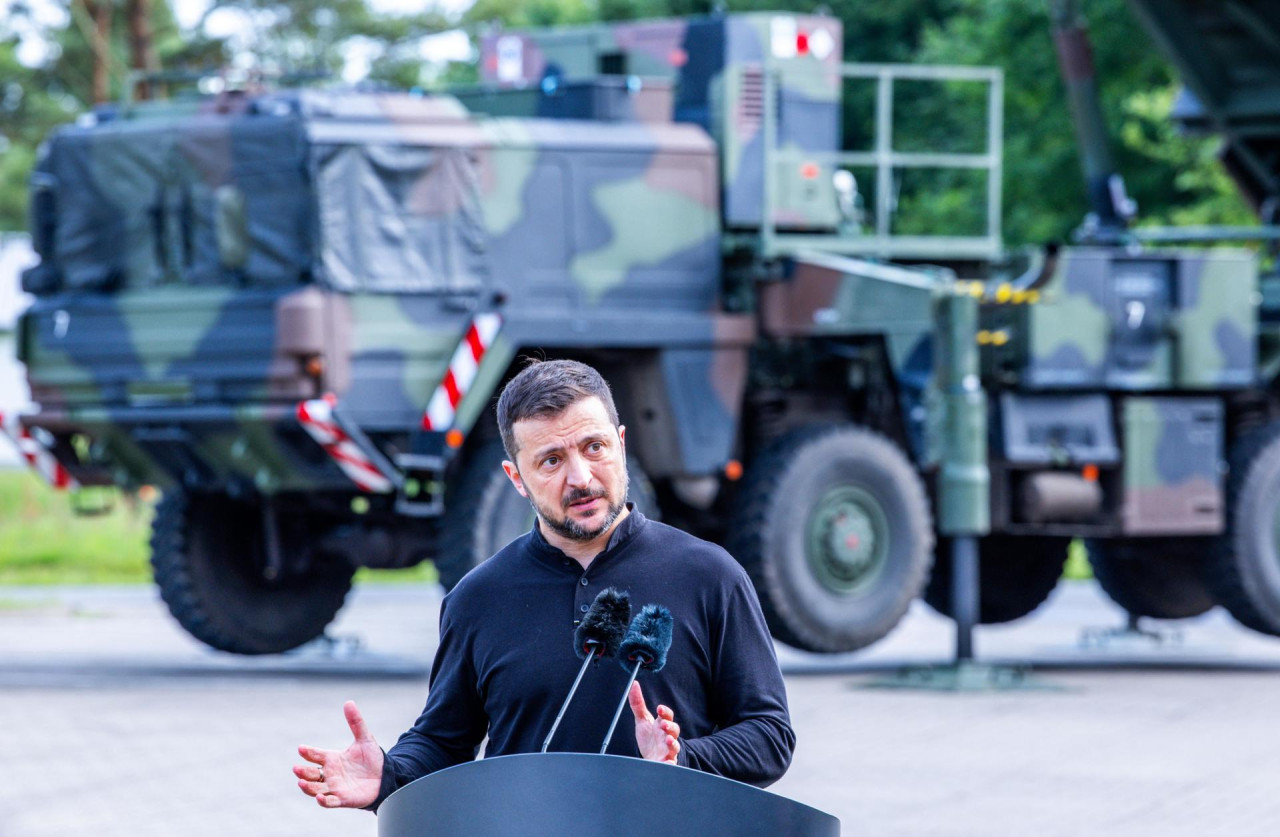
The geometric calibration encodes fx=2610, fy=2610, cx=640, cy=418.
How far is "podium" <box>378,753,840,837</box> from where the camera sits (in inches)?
146

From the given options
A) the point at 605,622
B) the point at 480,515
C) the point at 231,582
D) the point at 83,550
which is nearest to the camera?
the point at 605,622

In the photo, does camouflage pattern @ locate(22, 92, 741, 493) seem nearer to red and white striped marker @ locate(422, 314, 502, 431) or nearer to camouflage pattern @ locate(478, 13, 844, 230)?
red and white striped marker @ locate(422, 314, 502, 431)

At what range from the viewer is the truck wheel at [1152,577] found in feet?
53.5

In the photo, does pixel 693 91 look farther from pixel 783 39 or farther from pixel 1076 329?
pixel 1076 329

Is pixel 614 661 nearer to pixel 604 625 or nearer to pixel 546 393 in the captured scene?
pixel 604 625

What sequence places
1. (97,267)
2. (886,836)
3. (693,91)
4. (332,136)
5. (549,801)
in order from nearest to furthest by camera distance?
(549,801), (886,836), (332,136), (97,267), (693,91)

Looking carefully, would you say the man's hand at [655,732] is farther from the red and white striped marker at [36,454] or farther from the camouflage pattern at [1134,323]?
the red and white striped marker at [36,454]

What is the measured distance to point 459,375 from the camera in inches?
518

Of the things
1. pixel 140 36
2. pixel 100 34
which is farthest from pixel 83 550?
pixel 100 34

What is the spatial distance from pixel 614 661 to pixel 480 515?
8806 millimetres

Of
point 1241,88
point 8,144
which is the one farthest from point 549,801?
point 8,144

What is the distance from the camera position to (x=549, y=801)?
372 centimetres

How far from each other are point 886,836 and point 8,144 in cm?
3633

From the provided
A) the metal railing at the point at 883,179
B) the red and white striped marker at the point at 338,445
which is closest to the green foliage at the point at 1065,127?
the metal railing at the point at 883,179
